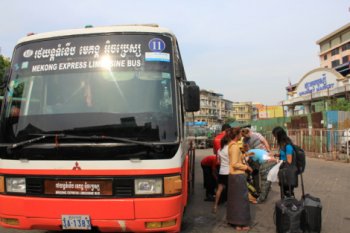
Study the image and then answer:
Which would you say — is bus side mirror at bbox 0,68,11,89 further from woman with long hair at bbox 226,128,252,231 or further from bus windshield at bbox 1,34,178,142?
woman with long hair at bbox 226,128,252,231

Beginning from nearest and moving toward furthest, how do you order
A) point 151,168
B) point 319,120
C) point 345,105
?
point 151,168 → point 319,120 → point 345,105

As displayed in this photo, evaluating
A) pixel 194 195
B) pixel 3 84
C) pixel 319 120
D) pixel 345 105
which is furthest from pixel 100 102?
Answer: pixel 345 105

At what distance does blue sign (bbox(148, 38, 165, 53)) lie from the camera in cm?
474

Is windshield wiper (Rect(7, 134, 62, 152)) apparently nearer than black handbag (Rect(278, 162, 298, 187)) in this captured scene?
Yes

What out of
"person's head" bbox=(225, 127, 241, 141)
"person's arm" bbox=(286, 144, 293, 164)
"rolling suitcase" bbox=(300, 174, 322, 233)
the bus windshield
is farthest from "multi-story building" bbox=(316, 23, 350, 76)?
the bus windshield

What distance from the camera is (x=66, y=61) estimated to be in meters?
4.75

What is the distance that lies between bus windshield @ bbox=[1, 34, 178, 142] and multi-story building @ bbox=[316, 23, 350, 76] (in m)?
67.4

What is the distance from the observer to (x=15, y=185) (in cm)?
451

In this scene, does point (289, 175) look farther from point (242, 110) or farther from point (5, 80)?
point (242, 110)

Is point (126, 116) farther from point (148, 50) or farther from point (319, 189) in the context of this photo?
point (319, 189)

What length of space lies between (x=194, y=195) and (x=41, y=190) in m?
5.91

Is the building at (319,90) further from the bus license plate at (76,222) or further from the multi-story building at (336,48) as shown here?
the bus license plate at (76,222)

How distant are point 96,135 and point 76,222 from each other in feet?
3.28

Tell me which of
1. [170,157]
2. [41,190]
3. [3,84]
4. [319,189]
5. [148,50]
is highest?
[148,50]
